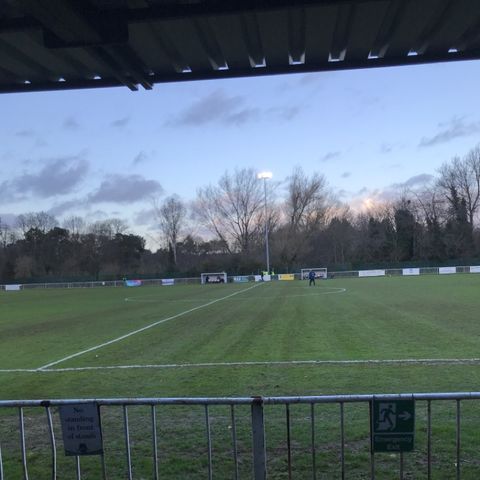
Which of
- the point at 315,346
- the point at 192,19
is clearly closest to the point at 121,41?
the point at 192,19

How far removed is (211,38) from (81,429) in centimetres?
310

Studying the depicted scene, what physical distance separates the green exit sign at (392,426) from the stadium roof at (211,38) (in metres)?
2.66

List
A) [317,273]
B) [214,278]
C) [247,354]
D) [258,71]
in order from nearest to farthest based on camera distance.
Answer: [258,71] → [247,354] → [214,278] → [317,273]

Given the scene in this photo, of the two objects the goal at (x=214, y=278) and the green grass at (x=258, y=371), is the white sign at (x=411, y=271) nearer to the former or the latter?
the goal at (x=214, y=278)

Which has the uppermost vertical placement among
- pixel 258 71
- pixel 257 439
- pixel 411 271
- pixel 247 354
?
pixel 258 71

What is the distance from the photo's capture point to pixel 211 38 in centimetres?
464

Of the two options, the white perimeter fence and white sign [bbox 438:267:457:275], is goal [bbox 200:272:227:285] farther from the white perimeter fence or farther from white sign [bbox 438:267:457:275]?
white sign [bbox 438:267:457:275]

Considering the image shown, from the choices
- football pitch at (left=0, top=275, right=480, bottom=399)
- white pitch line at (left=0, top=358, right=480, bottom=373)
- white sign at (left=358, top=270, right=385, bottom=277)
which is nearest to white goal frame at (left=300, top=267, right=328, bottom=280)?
white sign at (left=358, top=270, right=385, bottom=277)

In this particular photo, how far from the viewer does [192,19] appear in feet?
13.6

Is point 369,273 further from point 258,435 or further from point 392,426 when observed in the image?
point 258,435

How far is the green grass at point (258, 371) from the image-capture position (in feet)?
18.3

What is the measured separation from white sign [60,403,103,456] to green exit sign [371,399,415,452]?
183 cm

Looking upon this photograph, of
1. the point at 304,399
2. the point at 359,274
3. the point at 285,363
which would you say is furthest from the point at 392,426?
the point at 359,274

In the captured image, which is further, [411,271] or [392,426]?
[411,271]
